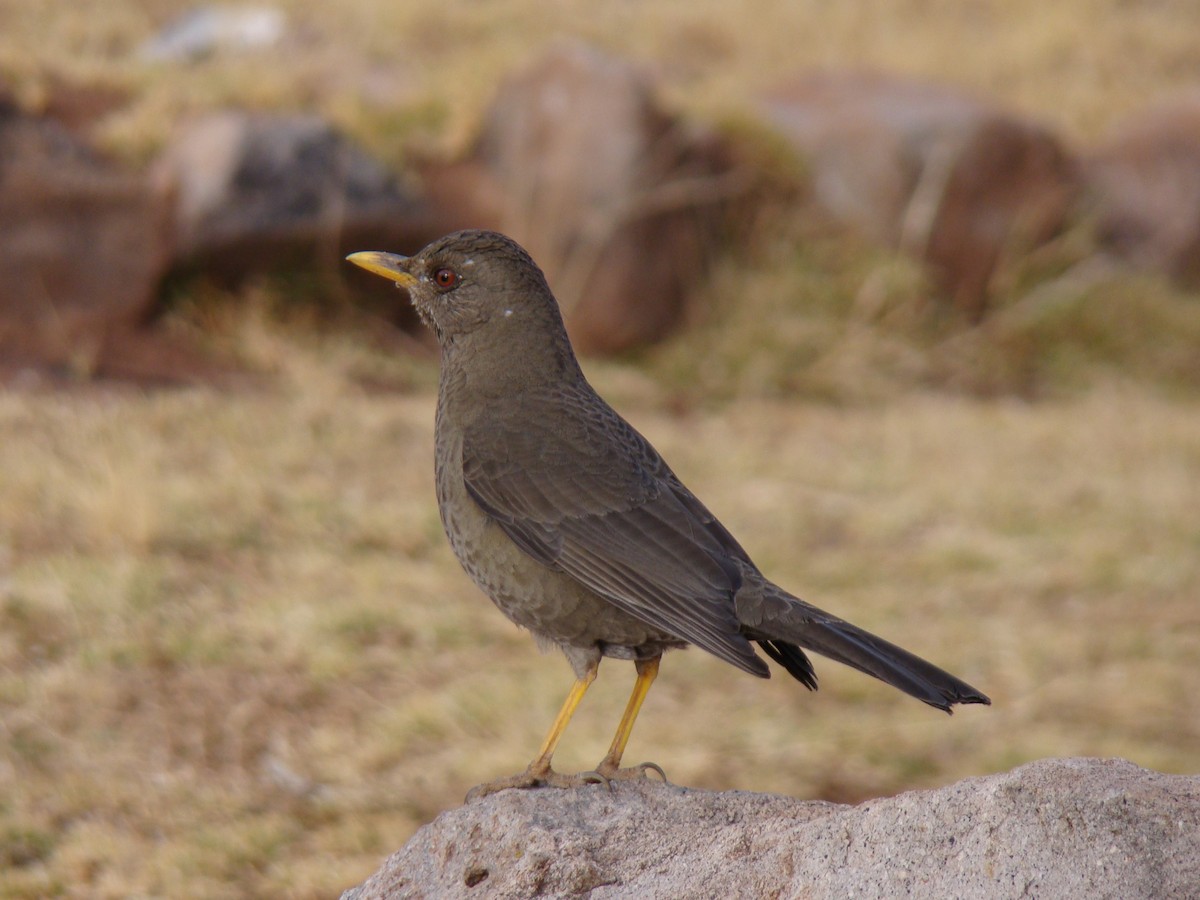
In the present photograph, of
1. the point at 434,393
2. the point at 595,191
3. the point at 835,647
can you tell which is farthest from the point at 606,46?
the point at 835,647

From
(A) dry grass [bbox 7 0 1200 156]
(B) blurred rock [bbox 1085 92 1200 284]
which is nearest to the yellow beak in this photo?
(A) dry grass [bbox 7 0 1200 156]

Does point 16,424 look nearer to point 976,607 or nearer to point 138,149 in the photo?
point 138,149

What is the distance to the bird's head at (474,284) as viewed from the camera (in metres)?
3.96

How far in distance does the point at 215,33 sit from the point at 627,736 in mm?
12996

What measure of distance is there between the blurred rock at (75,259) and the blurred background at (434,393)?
Answer: 29 mm

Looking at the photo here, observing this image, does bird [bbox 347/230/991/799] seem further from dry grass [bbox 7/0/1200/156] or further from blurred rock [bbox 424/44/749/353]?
dry grass [bbox 7/0/1200/156]

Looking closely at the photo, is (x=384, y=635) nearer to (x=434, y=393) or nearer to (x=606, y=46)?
(x=434, y=393)

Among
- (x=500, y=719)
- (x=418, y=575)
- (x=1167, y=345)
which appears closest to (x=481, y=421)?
(x=500, y=719)

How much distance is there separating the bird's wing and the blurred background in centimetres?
198

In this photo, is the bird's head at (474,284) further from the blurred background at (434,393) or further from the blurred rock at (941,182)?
the blurred rock at (941,182)

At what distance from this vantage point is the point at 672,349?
11570mm

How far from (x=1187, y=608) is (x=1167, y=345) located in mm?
5953

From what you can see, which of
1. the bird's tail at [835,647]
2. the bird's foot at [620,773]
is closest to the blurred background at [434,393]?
the bird's foot at [620,773]

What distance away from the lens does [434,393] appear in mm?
10461
